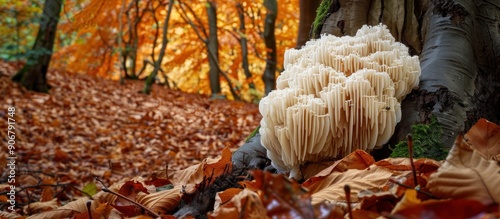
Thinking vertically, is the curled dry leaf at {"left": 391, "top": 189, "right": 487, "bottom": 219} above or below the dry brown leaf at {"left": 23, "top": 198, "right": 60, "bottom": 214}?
above

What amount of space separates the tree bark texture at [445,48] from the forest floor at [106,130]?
319 cm

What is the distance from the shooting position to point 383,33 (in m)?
2.17

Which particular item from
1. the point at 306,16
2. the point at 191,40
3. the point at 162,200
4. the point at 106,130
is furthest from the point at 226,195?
the point at 191,40

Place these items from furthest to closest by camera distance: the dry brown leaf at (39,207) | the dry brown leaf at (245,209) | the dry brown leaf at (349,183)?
the dry brown leaf at (39,207)
the dry brown leaf at (349,183)
the dry brown leaf at (245,209)

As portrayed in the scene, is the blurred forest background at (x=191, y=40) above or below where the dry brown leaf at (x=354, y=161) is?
above

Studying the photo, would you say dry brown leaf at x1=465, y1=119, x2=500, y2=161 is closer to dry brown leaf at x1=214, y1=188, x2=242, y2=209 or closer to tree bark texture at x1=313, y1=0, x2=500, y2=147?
tree bark texture at x1=313, y1=0, x2=500, y2=147

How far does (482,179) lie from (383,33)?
132cm

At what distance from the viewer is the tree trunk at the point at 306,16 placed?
175 inches

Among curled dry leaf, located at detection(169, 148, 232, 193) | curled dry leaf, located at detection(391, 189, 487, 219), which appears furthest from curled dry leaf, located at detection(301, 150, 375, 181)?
curled dry leaf, located at detection(391, 189, 487, 219)

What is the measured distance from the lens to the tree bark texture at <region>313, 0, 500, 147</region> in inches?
83.3

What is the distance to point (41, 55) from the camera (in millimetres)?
9211

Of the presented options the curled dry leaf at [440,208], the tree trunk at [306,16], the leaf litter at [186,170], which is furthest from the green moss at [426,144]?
the tree trunk at [306,16]

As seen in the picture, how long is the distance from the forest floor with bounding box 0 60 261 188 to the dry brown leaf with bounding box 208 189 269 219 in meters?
4.03

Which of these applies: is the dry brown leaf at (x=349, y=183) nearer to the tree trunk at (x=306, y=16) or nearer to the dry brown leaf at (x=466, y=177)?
the dry brown leaf at (x=466, y=177)
